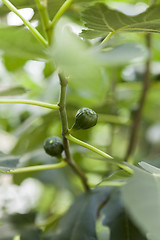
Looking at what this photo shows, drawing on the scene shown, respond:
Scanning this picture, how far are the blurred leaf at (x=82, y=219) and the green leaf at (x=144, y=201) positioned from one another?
305 mm

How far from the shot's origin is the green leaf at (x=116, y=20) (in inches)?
16.2

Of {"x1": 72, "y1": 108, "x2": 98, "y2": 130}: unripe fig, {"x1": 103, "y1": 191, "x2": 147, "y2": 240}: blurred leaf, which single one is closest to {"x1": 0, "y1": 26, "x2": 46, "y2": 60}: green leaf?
{"x1": 72, "y1": 108, "x2": 98, "y2": 130}: unripe fig

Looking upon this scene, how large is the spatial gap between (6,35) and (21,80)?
1212mm

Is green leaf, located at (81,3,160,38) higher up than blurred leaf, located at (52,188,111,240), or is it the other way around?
green leaf, located at (81,3,160,38)

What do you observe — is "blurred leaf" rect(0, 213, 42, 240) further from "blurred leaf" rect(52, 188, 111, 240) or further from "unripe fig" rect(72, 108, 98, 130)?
"unripe fig" rect(72, 108, 98, 130)

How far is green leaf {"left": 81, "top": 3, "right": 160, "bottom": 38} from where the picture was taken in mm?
411

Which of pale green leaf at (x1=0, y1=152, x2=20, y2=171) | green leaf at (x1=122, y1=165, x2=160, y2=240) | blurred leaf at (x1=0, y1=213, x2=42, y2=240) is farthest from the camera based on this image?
blurred leaf at (x1=0, y1=213, x2=42, y2=240)

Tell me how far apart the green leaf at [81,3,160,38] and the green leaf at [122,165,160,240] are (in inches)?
7.8

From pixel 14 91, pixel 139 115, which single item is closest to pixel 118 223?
pixel 14 91

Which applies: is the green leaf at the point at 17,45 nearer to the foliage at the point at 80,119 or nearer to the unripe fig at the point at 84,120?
the foliage at the point at 80,119

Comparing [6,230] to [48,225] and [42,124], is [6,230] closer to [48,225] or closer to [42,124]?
[48,225]

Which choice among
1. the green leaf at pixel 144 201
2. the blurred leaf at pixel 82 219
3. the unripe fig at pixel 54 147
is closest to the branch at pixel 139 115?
the blurred leaf at pixel 82 219

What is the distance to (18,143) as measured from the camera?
3.09 feet

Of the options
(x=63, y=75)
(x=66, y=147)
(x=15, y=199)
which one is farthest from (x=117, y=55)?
(x=15, y=199)
